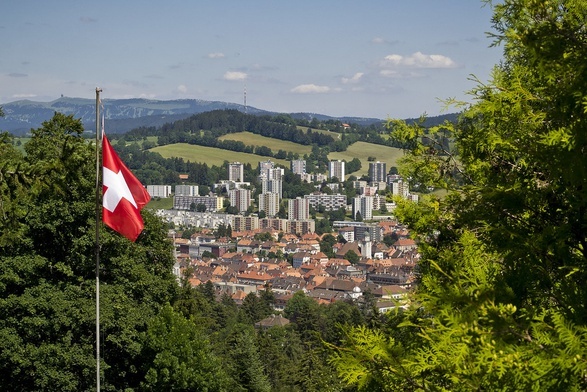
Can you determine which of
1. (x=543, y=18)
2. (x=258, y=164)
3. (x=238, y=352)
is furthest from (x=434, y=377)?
(x=258, y=164)

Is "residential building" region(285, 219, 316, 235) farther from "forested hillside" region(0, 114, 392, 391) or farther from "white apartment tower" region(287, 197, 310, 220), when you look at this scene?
"forested hillside" region(0, 114, 392, 391)

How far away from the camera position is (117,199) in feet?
27.9

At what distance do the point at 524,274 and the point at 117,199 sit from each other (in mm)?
5854

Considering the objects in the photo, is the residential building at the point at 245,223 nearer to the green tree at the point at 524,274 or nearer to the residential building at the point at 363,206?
the residential building at the point at 363,206

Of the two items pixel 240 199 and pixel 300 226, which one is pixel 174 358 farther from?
pixel 240 199

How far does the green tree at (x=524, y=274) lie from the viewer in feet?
9.53

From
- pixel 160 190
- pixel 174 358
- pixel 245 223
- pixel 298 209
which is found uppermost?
pixel 174 358

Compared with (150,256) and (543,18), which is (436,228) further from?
(150,256)

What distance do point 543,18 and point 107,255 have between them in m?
11.0

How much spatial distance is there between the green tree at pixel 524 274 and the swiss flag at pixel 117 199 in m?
4.82

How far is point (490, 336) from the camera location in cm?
299

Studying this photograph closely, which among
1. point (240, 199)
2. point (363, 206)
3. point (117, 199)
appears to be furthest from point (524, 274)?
point (240, 199)

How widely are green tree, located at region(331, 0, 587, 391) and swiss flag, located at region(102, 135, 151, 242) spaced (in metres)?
4.82

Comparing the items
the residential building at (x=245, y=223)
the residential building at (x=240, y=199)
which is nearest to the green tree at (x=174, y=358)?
the residential building at (x=245, y=223)
